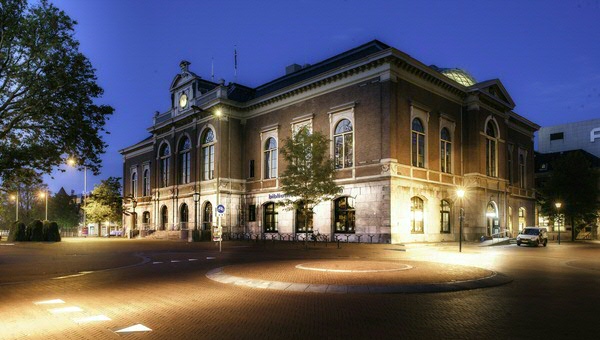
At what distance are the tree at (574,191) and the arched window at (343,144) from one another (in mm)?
31099

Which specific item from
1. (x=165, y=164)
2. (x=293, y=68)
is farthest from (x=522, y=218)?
(x=165, y=164)

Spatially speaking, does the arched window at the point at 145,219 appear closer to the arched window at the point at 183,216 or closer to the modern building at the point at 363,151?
the modern building at the point at 363,151

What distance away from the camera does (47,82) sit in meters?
20.4

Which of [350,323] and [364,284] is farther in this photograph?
[364,284]

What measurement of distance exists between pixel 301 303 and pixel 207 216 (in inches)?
1572

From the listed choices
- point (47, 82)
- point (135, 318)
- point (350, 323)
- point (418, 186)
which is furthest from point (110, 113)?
point (418, 186)

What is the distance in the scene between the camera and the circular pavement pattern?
11.9m

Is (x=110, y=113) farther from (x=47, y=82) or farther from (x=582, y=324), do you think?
(x=582, y=324)

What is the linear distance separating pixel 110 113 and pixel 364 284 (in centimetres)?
1657

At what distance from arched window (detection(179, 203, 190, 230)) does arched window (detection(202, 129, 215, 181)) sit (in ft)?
17.6

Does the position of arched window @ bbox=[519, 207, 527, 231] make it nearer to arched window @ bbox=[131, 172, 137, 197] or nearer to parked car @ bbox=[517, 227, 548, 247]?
parked car @ bbox=[517, 227, 548, 247]

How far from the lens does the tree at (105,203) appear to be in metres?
62.7

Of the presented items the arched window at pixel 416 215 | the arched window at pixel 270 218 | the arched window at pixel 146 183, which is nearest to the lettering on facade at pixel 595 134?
the arched window at pixel 416 215

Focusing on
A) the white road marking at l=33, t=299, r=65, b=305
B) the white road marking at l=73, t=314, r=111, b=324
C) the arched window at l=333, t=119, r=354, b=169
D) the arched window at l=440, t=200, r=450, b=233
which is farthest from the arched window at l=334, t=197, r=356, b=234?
the white road marking at l=73, t=314, r=111, b=324
